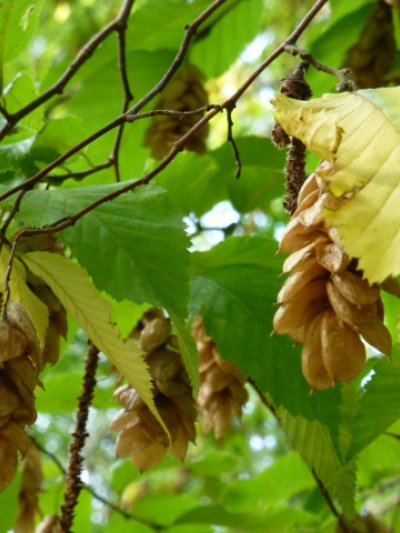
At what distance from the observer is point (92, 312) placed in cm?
122

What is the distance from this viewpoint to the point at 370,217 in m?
0.77

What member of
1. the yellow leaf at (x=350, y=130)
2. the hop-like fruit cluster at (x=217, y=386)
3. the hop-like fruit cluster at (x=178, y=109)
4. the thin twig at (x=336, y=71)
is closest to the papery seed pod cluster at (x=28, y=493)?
the hop-like fruit cluster at (x=217, y=386)

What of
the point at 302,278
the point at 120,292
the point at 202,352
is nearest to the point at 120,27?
the point at 202,352

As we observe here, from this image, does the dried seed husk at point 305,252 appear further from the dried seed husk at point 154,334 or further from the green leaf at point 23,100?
the green leaf at point 23,100

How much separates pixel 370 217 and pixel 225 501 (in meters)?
2.29

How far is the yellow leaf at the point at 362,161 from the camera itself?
751 millimetres

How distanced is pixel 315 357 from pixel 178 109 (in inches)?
56.9

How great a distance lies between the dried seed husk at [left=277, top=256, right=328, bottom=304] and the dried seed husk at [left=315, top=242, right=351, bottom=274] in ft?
0.04

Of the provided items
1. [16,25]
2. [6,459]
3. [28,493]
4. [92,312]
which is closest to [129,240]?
[92,312]

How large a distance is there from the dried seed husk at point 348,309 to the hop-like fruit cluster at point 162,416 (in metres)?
0.63

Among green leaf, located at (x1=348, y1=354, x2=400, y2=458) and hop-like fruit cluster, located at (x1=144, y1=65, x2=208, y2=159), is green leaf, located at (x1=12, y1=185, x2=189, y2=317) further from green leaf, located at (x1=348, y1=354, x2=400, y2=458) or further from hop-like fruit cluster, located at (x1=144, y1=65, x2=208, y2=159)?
hop-like fruit cluster, located at (x1=144, y1=65, x2=208, y2=159)

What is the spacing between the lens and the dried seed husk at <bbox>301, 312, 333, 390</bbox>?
84 cm

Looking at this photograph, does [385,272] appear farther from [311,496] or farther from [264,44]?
[264,44]

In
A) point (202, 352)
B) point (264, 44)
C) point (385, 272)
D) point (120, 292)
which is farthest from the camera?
point (264, 44)
